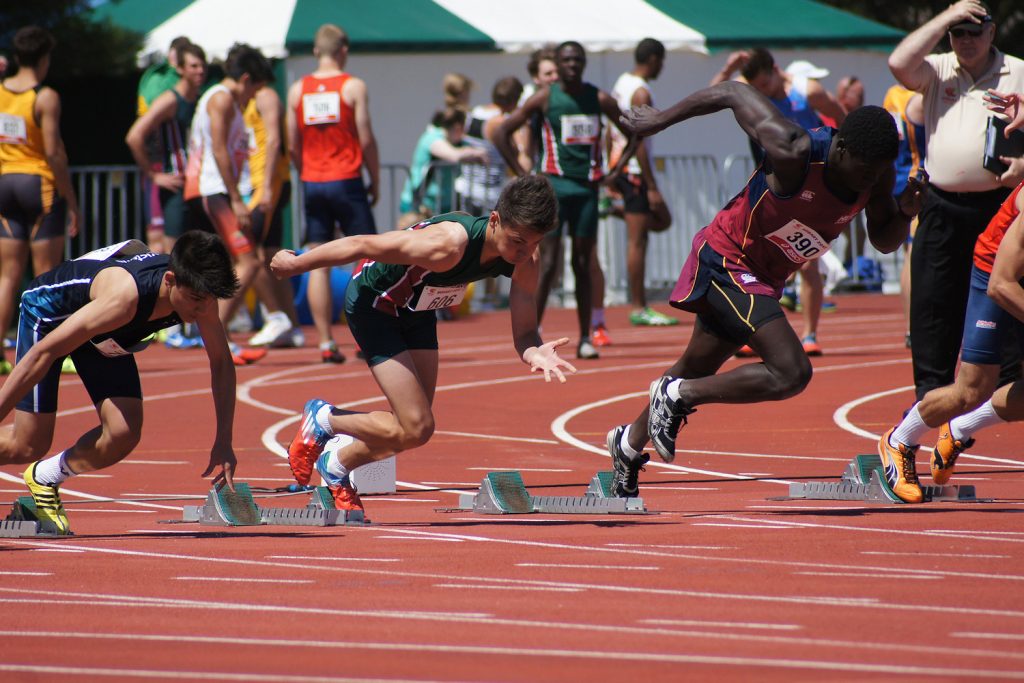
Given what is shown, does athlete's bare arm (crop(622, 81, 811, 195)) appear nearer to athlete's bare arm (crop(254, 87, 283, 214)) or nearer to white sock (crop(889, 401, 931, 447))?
white sock (crop(889, 401, 931, 447))

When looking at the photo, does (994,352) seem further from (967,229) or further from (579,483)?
(579,483)

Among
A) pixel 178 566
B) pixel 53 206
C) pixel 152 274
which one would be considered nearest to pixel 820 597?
pixel 178 566

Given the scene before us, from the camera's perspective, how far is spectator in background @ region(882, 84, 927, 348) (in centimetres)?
989

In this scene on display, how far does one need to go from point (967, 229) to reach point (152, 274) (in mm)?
3936

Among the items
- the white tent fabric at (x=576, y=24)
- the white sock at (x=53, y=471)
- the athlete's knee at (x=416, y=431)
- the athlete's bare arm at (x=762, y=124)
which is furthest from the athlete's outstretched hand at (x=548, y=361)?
the white tent fabric at (x=576, y=24)

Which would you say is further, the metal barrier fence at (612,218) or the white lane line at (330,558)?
the metal barrier fence at (612,218)

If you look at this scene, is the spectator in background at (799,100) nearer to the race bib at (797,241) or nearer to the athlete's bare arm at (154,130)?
the athlete's bare arm at (154,130)

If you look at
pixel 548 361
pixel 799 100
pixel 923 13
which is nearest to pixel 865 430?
pixel 548 361

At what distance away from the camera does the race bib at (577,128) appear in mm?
14398

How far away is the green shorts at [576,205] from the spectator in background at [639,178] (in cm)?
156

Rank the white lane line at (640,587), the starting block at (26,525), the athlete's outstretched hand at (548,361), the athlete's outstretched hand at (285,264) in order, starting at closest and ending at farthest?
the white lane line at (640,587)
the athlete's outstretched hand at (285,264)
the athlete's outstretched hand at (548,361)
the starting block at (26,525)

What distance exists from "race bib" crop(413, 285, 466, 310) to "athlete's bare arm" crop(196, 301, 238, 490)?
962 millimetres

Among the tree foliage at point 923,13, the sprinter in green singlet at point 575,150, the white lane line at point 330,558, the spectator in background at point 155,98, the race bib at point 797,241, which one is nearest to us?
the white lane line at point 330,558

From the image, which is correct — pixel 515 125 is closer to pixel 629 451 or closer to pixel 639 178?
pixel 639 178
